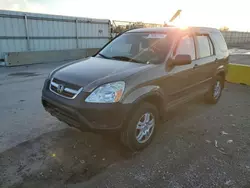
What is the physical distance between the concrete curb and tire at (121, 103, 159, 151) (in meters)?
5.39

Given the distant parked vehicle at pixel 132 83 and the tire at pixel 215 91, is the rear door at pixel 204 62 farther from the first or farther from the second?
the tire at pixel 215 91

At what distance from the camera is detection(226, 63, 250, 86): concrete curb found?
22.6 ft

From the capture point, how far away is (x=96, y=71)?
2904 mm

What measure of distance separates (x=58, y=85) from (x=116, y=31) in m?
16.2

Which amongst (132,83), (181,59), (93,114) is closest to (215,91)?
(181,59)

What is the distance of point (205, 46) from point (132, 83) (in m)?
2.59

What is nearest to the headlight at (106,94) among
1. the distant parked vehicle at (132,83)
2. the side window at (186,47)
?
the distant parked vehicle at (132,83)

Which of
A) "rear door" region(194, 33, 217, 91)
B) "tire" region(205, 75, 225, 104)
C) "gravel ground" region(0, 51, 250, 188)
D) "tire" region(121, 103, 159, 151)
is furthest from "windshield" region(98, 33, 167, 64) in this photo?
"tire" region(205, 75, 225, 104)

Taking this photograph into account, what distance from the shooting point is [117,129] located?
Result: 262 cm

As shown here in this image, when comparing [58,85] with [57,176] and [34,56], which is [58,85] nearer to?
[57,176]

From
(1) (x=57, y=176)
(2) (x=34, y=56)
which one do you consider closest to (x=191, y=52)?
(1) (x=57, y=176)

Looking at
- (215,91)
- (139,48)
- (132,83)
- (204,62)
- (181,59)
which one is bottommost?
(215,91)

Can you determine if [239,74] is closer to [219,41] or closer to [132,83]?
[219,41]

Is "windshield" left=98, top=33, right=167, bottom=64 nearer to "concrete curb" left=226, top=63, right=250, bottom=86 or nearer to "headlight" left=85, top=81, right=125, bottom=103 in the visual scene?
"headlight" left=85, top=81, right=125, bottom=103
